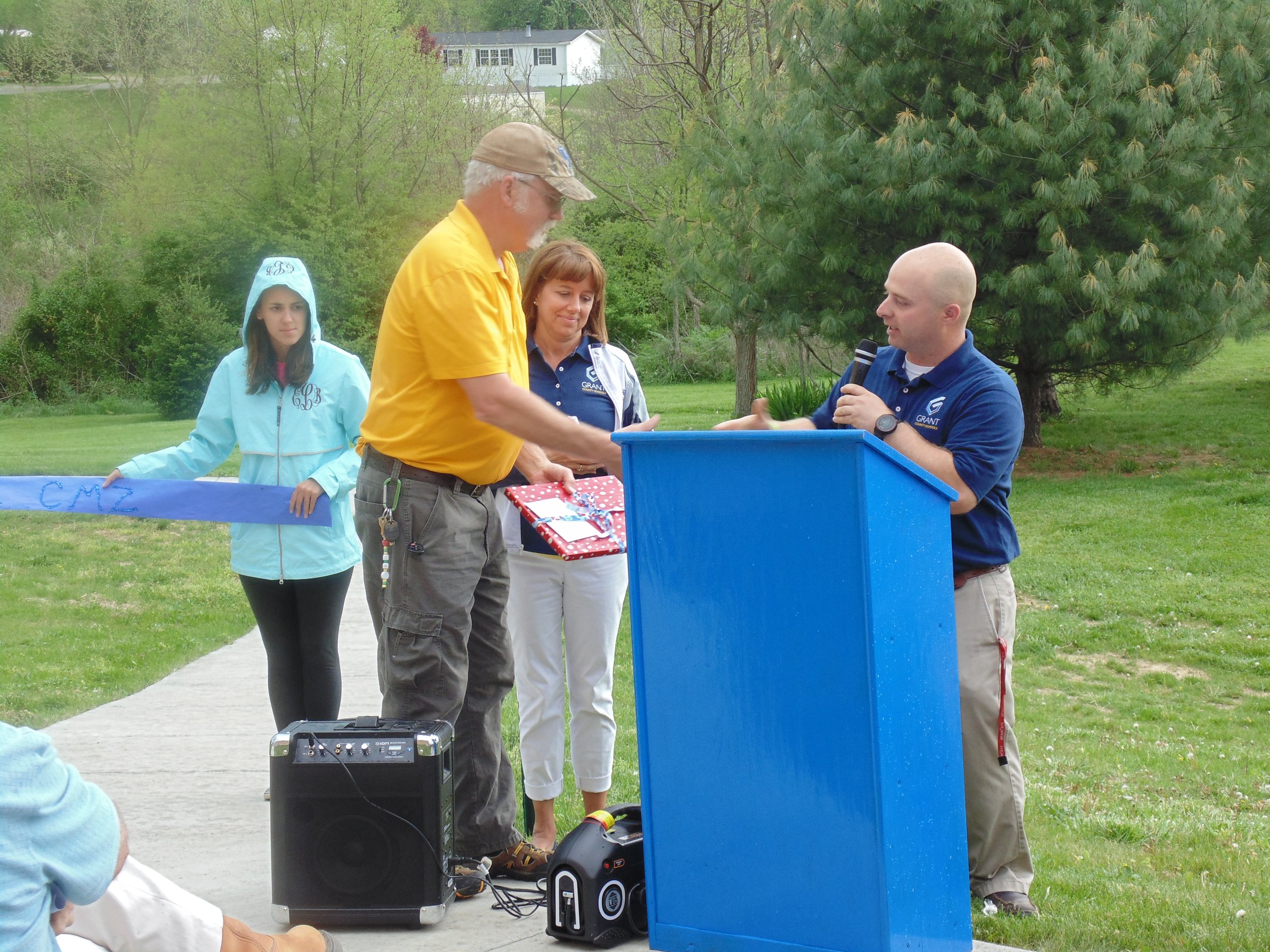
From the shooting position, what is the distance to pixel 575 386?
15.0 feet

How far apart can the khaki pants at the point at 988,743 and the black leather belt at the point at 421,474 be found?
1566mm

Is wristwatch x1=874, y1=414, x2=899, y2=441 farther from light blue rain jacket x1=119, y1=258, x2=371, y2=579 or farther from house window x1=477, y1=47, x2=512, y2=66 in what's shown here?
house window x1=477, y1=47, x2=512, y2=66

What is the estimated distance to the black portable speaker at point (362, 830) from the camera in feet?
11.6

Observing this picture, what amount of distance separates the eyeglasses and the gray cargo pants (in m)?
0.95

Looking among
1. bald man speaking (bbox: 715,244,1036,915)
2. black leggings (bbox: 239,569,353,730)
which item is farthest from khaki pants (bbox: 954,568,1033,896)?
black leggings (bbox: 239,569,353,730)

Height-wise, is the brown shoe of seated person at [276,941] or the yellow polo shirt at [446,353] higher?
the yellow polo shirt at [446,353]

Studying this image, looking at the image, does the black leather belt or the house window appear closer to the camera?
the black leather belt

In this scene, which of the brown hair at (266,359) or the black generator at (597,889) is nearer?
the black generator at (597,889)

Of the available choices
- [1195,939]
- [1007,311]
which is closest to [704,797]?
[1195,939]

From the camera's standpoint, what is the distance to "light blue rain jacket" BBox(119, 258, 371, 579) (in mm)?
4840

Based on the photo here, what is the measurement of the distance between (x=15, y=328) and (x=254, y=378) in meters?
33.8

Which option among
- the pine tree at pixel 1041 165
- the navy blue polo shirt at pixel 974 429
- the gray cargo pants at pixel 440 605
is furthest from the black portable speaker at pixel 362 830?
the pine tree at pixel 1041 165

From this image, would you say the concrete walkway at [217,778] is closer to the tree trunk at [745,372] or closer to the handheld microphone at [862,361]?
the handheld microphone at [862,361]

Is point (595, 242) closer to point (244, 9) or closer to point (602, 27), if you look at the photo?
point (244, 9)
